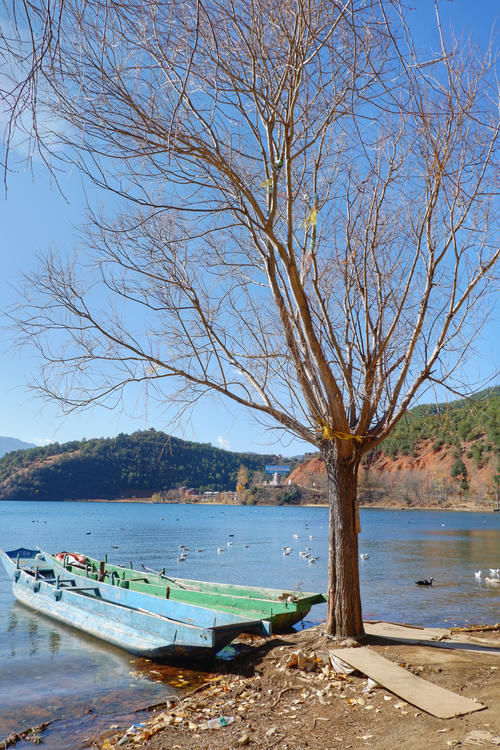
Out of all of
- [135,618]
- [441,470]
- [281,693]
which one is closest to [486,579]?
[135,618]

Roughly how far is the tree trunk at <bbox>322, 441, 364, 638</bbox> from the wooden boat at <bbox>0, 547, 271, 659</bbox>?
204 cm

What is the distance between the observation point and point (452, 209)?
23.7 feet

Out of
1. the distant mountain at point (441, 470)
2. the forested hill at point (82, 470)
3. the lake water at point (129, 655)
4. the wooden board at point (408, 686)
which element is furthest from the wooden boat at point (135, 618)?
the forested hill at point (82, 470)

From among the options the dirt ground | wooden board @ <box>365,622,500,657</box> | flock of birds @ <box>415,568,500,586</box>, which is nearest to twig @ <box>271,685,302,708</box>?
the dirt ground

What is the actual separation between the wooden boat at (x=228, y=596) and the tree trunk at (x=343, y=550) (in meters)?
3.10

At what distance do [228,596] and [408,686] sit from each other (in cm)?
687

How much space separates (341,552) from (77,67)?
6.12 metres

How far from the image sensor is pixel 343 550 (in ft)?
24.2

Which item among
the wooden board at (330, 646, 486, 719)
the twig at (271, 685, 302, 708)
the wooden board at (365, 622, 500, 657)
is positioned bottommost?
the twig at (271, 685, 302, 708)

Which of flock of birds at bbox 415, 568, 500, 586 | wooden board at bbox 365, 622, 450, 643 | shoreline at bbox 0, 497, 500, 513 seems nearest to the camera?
wooden board at bbox 365, 622, 450, 643

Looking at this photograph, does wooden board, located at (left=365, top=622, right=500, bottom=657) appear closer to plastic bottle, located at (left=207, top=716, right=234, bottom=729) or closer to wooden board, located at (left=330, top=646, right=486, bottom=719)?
wooden board, located at (left=330, top=646, right=486, bottom=719)

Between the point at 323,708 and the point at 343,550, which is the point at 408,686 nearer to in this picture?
the point at 323,708

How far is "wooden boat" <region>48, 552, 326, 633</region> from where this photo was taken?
423 inches

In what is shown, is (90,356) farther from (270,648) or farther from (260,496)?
(260,496)
